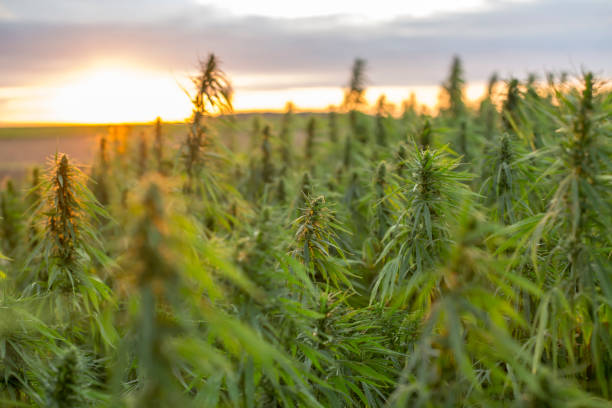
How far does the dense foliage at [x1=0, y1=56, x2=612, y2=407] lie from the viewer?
1.50 m

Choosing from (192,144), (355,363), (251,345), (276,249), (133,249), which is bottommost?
(355,363)

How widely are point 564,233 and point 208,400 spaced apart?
2007mm

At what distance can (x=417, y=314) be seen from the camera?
9.89ft

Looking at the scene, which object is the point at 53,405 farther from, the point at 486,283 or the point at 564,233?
the point at 486,283

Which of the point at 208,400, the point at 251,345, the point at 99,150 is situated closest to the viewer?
the point at 251,345

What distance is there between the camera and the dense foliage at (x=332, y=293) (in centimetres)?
150

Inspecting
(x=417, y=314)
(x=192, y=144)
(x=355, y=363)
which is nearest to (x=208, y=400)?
(x=355, y=363)

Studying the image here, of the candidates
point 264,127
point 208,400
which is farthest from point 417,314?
point 264,127

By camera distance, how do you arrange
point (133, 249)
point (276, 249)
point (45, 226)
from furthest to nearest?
1. point (45, 226)
2. point (276, 249)
3. point (133, 249)

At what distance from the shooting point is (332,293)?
270 cm

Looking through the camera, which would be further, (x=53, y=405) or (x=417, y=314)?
(x=417, y=314)

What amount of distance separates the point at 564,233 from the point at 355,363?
1538 millimetres

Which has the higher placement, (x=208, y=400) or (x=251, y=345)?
(x=251, y=345)

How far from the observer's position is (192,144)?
4207mm
